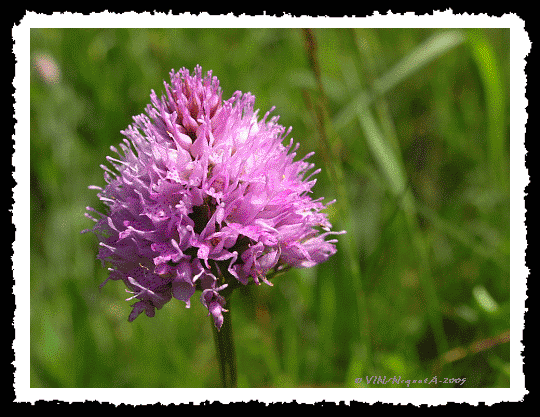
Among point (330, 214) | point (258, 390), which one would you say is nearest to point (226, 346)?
point (258, 390)

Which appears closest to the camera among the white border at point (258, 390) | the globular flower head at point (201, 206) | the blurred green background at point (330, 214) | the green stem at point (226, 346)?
the globular flower head at point (201, 206)

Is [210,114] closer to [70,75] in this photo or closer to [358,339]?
[358,339]

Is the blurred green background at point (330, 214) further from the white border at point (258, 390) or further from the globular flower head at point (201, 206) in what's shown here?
the globular flower head at point (201, 206)

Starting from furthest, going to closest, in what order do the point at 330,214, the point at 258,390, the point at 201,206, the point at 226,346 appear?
the point at 330,214
the point at 258,390
the point at 226,346
the point at 201,206

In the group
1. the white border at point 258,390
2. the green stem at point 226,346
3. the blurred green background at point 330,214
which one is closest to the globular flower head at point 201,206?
the green stem at point 226,346

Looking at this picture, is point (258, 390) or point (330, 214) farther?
point (330, 214)

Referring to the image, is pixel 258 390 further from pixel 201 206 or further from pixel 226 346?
pixel 201 206

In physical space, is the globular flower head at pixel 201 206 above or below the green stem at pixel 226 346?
above
